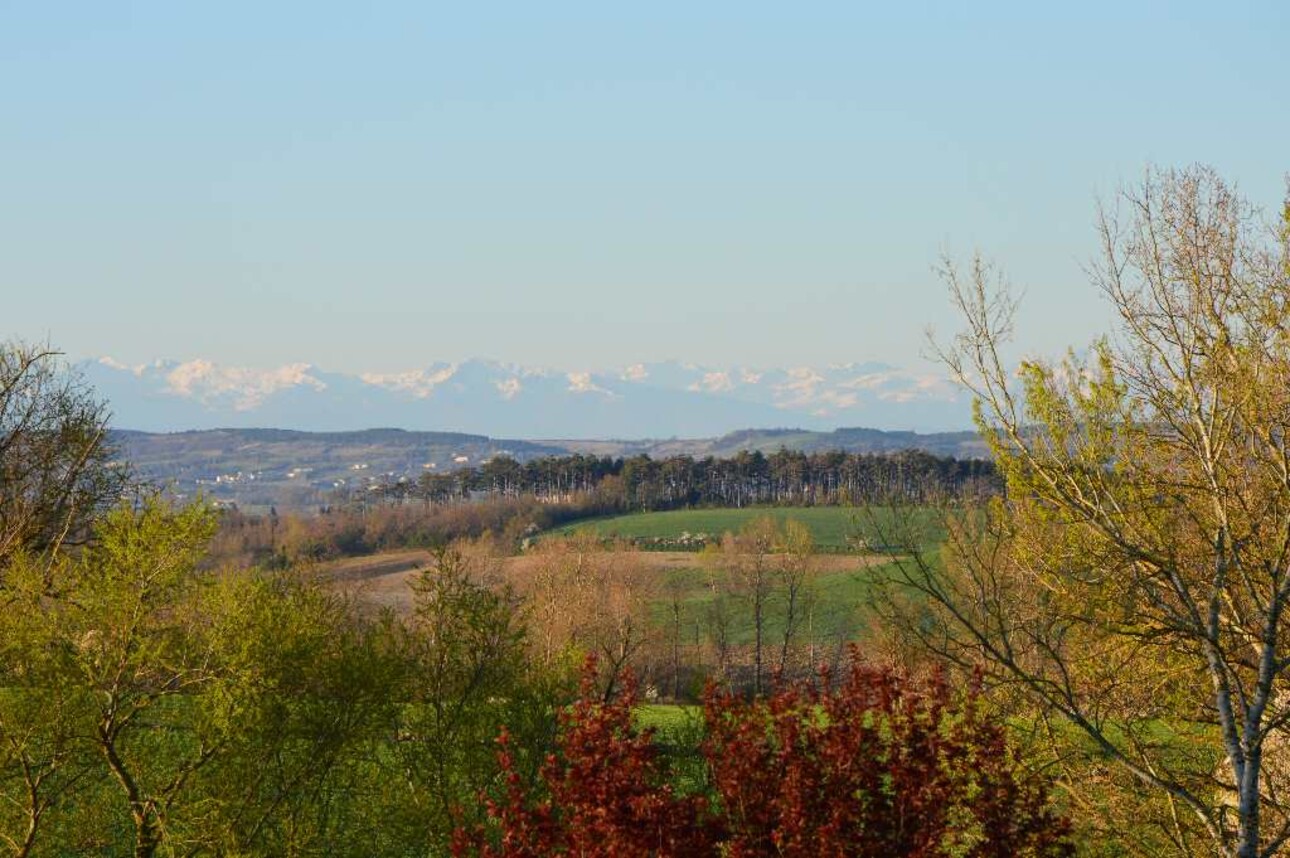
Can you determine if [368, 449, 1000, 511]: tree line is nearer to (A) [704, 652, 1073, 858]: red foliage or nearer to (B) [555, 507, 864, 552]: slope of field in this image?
(B) [555, 507, 864, 552]: slope of field

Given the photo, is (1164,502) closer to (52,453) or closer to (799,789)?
(799,789)

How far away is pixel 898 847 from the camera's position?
467 inches

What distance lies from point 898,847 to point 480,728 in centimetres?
949

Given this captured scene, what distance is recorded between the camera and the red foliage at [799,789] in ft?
37.8

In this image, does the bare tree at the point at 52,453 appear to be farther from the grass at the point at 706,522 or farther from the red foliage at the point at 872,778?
the grass at the point at 706,522

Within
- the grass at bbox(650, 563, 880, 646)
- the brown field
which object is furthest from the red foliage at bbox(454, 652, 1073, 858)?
the brown field

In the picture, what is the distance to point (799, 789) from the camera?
37.7 ft

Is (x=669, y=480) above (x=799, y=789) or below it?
Result: above

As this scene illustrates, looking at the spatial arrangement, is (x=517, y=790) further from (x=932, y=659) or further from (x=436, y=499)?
(x=436, y=499)

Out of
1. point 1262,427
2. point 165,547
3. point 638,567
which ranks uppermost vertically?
point 1262,427

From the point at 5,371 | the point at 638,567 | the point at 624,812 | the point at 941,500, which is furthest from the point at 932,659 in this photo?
the point at 638,567

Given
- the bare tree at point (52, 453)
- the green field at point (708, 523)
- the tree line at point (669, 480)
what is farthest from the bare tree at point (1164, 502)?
the tree line at point (669, 480)

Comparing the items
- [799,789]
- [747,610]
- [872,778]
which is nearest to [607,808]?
[799,789]

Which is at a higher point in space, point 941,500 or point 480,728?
point 941,500
